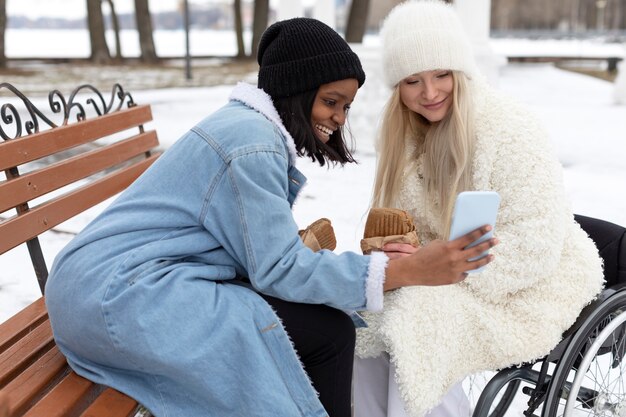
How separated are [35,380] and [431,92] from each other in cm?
142

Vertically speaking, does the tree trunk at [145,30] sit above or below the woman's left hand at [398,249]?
below

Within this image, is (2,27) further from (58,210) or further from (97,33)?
(58,210)

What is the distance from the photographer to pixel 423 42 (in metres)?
2.34

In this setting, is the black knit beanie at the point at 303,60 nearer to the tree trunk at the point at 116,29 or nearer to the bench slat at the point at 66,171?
the bench slat at the point at 66,171

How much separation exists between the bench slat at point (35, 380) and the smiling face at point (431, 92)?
4.32ft

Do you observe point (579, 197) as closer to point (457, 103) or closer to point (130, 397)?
point (457, 103)

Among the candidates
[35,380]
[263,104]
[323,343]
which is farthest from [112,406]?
[263,104]

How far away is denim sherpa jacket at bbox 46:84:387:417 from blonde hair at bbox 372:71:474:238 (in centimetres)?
66

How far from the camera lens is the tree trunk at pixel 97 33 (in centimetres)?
2094

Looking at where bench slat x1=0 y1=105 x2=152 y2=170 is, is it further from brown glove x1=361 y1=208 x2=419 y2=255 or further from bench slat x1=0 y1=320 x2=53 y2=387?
brown glove x1=361 y1=208 x2=419 y2=255

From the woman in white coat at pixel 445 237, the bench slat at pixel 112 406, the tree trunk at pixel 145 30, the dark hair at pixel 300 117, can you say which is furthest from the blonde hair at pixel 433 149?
the tree trunk at pixel 145 30

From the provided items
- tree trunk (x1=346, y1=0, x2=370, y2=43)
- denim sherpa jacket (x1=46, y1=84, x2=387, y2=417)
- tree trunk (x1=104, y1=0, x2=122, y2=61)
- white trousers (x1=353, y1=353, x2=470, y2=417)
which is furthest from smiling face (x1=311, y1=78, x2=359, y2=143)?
tree trunk (x1=104, y1=0, x2=122, y2=61)

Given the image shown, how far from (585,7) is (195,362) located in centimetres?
7776

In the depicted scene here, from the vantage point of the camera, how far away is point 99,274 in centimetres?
172
